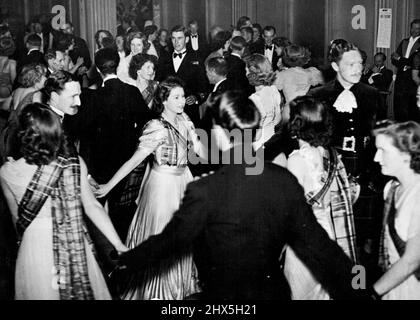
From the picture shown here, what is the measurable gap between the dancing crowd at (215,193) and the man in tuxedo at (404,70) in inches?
101

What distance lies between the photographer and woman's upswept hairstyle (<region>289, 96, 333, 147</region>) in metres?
3.03

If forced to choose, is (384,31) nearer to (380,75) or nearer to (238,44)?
(380,75)

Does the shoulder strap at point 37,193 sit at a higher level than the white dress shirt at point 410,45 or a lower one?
lower

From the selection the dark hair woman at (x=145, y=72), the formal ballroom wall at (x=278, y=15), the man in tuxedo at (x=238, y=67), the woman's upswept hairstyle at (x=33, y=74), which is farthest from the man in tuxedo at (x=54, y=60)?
the formal ballroom wall at (x=278, y=15)

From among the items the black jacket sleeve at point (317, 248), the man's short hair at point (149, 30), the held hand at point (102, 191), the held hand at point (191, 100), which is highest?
the man's short hair at point (149, 30)

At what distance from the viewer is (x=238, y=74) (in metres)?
5.95

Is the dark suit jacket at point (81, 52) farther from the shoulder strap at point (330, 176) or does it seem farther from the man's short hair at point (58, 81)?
the shoulder strap at point (330, 176)

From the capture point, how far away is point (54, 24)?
8.92 meters

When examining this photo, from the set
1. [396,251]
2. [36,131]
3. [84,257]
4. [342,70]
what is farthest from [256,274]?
[342,70]

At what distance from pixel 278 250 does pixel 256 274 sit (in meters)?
0.12

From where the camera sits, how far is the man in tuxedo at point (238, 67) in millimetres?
5820

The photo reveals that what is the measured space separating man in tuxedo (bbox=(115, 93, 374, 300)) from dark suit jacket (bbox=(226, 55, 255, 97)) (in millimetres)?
3542

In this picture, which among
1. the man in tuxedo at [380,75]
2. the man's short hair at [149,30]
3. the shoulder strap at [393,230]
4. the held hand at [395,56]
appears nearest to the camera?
the shoulder strap at [393,230]

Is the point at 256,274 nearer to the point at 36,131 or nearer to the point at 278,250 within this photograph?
the point at 278,250
